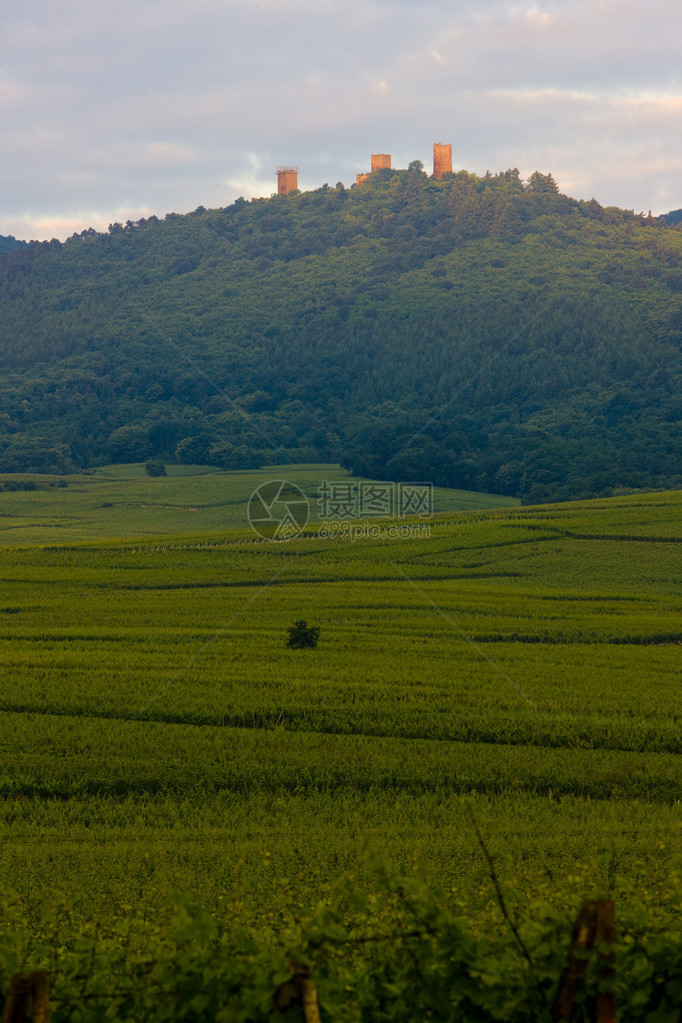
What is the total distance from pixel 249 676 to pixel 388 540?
83.9ft

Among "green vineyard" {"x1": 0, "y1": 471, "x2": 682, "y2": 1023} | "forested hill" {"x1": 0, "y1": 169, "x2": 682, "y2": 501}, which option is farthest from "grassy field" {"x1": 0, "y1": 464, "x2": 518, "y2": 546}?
"green vineyard" {"x1": 0, "y1": 471, "x2": 682, "y2": 1023}

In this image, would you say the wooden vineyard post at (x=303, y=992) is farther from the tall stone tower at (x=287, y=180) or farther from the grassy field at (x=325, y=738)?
the tall stone tower at (x=287, y=180)

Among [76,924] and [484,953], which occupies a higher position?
[484,953]

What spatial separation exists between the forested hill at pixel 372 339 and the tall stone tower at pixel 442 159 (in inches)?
400

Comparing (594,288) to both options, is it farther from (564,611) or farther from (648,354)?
(564,611)

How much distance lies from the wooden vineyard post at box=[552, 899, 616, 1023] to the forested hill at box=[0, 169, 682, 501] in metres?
69.4

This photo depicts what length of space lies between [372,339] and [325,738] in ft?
337

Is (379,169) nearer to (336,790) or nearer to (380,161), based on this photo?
(380,161)

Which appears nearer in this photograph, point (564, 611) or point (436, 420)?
point (564, 611)

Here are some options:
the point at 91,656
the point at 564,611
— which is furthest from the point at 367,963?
the point at 564,611

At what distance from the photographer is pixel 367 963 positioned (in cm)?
501

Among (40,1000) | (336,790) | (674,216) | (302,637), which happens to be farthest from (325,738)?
(674,216)

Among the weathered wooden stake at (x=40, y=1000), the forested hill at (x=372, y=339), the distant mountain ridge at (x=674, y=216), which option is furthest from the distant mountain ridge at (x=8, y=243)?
the weathered wooden stake at (x=40, y=1000)

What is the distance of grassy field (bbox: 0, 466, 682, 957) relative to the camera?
9.18m
